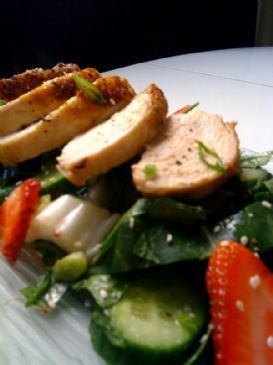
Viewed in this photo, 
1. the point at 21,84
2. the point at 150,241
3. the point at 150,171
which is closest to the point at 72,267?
the point at 150,241

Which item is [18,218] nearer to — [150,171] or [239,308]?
[150,171]

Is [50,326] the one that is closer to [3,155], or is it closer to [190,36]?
[3,155]

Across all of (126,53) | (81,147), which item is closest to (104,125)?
(81,147)

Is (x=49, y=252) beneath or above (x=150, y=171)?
beneath

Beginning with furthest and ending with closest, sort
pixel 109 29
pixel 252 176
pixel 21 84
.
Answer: pixel 109 29 < pixel 21 84 < pixel 252 176

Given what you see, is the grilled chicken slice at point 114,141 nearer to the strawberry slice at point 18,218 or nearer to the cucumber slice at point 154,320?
the strawberry slice at point 18,218

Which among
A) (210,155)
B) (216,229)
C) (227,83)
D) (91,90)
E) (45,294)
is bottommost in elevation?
(227,83)
